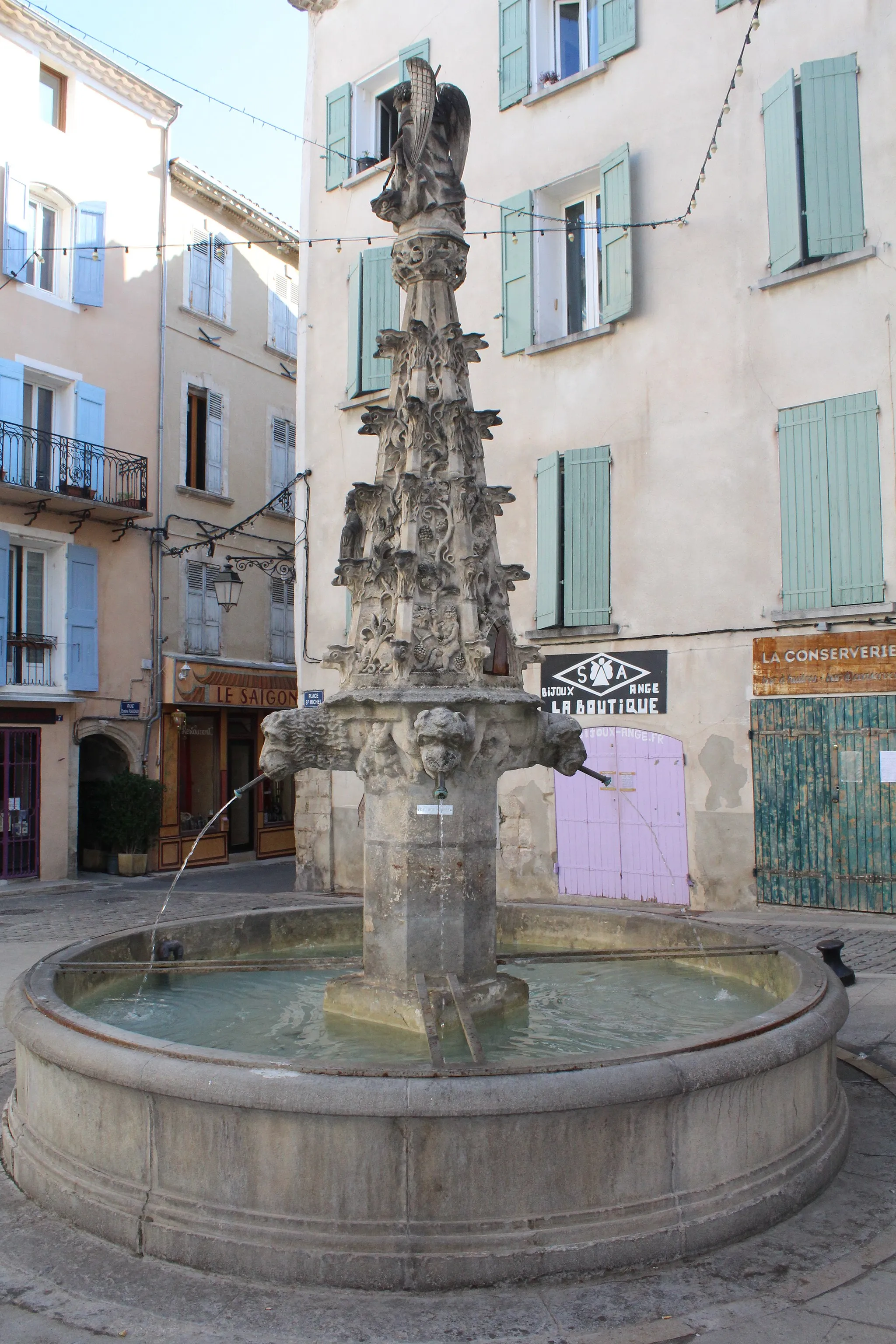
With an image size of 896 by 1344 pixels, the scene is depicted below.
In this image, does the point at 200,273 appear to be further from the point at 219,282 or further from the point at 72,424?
the point at 72,424

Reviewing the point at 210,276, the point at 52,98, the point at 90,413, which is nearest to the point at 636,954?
the point at 90,413

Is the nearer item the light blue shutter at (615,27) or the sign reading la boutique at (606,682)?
the sign reading la boutique at (606,682)

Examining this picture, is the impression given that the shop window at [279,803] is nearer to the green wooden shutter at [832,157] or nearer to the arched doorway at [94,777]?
the arched doorway at [94,777]

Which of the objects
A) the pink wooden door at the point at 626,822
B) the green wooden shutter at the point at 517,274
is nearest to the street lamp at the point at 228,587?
the green wooden shutter at the point at 517,274

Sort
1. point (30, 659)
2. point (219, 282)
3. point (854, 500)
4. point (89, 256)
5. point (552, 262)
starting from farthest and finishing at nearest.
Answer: point (219, 282) < point (89, 256) < point (30, 659) < point (552, 262) < point (854, 500)

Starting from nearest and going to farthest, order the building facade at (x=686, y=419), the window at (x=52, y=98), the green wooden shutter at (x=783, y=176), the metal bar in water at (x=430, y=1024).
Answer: the metal bar in water at (x=430, y=1024)
the building facade at (x=686, y=419)
the green wooden shutter at (x=783, y=176)
the window at (x=52, y=98)

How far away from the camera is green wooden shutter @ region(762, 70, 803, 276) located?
38.9 ft

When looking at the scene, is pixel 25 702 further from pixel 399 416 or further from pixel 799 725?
pixel 399 416

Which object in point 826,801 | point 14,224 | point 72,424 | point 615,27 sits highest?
point 615,27

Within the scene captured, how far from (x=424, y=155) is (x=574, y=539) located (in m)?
7.97

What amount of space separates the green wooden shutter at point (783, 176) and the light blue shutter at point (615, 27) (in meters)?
2.39

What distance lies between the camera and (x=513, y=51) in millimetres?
14766

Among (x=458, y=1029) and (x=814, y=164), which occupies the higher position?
(x=814, y=164)

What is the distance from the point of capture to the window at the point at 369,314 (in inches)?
611
